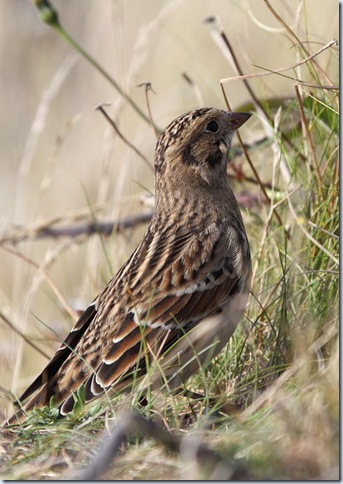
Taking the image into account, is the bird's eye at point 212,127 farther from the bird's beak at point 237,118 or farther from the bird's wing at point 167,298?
the bird's wing at point 167,298

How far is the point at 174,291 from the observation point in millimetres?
4379

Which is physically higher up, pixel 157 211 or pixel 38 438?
pixel 157 211

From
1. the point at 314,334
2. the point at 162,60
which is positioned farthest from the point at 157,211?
the point at 162,60

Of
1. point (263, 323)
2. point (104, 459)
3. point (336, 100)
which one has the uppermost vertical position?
point (336, 100)

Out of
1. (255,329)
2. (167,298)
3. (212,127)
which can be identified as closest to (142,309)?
(167,298)

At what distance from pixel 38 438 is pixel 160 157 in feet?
5.69

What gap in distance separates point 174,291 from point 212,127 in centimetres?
96

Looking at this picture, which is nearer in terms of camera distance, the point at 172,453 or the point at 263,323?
the point at 172,453

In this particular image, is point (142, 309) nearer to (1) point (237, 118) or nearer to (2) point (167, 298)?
(2) point (167, 298)

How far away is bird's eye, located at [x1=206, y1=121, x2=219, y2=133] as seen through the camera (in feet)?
15.9

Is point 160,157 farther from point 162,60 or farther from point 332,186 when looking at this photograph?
point 162,60

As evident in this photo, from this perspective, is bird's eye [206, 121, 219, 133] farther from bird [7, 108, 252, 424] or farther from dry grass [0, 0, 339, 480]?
dry grass [0, 0, 339, 480]

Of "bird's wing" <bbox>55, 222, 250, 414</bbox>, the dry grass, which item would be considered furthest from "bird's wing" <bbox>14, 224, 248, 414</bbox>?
the dry grass

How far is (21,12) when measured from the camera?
37.0ft
